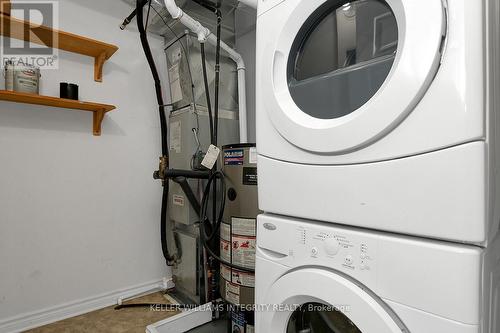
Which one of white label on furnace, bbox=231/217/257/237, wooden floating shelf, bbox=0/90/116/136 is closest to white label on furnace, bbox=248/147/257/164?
white label on furnace, bbox=231/217/257/237

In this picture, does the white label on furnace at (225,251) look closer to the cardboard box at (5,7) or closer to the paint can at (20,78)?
the paint can at (20,78)

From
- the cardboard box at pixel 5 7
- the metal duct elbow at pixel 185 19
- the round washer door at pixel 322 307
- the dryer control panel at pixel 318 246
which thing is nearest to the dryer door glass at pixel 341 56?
the dryer control panel at pixel 318 246

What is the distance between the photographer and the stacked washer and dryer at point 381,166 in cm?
45

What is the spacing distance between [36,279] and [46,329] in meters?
0.26

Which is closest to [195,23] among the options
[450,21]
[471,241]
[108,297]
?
[450,21]

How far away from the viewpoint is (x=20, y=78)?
51.7 inches

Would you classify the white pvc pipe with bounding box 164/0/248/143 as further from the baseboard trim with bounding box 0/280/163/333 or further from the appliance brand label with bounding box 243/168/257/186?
the baseboard trim with bounding box 0/280/163/333

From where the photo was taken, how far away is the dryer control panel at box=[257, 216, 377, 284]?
1.86 ft

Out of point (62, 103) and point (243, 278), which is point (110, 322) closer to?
point (243, 278)

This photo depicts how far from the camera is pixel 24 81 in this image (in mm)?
1318

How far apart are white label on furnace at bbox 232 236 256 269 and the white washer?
0.38 meters

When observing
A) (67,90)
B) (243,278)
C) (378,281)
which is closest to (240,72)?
(67,90)

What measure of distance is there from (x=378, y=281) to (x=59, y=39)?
1.78 metres

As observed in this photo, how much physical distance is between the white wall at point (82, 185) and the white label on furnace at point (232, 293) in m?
0.82
